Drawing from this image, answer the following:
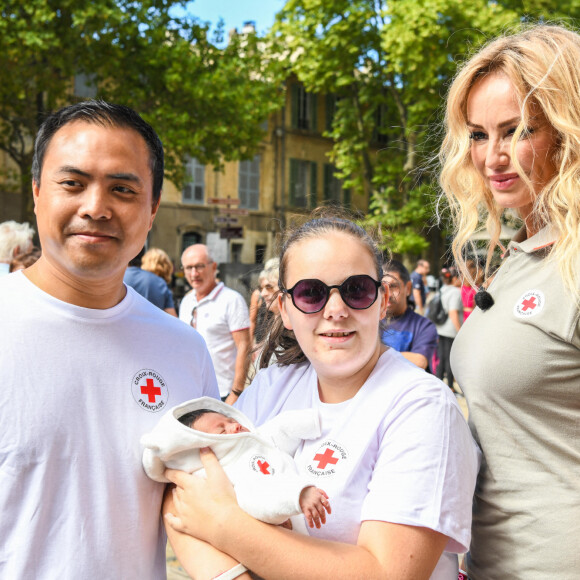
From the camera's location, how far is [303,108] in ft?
99.9

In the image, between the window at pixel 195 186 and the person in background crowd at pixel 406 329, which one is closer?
the person in background crowd at pixel 406 329

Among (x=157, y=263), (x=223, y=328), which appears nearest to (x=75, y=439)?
(x=223, y=328)

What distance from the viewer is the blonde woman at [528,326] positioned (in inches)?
68.5

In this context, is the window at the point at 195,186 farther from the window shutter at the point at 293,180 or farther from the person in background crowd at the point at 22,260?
the person in background crowd at the point at 22,260

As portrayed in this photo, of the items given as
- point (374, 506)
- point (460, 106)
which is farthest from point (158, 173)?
point (374, 506)

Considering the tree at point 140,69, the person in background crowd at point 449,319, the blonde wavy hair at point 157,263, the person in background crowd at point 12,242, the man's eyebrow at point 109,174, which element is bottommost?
the person in background crowd at point 449,319

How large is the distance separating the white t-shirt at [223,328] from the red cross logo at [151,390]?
4.13 meters

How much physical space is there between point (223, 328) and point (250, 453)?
4304 mm

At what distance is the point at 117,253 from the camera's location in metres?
1.81

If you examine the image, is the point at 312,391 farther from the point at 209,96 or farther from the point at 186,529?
the point at 209,96

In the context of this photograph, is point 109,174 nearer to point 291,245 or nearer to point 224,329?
point 291,245

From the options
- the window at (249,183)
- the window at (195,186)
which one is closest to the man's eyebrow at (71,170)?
the window at (195,186)

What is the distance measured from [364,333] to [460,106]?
0.84m

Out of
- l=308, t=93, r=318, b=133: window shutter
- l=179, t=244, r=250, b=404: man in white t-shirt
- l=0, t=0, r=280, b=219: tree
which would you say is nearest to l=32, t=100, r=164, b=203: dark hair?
l=179, t=244, r=250, b=404: man in white t-shirt
